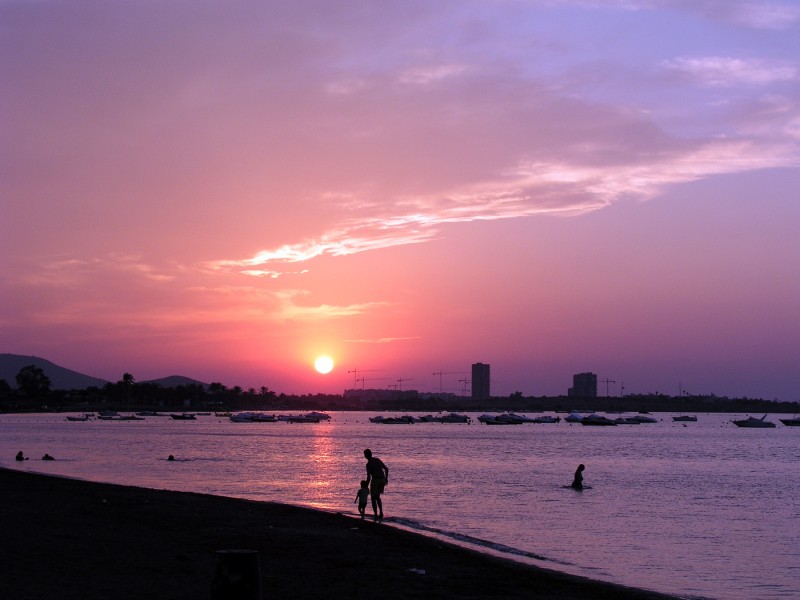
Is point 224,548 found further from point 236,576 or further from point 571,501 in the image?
point 571,501

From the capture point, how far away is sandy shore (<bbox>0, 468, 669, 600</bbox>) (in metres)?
14.9

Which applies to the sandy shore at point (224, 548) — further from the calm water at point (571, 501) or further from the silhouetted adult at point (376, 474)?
the calm water at point (571, 501)

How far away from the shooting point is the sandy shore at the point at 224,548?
1492 centimetres

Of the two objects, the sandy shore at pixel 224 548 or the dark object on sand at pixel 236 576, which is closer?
the dark object on sand at pixel 236 576

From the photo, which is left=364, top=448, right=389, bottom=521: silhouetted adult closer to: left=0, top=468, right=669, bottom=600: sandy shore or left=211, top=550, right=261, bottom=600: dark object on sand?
left=0, top=468, right=669, bottom=600: sandy shore

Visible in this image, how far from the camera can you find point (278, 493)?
45.1 m

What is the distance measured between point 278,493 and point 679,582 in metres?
26.5

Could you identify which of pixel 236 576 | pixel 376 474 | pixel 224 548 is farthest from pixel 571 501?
pixel 236 576

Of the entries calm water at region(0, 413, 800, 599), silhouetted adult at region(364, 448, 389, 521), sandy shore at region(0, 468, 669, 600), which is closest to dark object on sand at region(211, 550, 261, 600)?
sandy shore at region(0, 468, 669, 600)

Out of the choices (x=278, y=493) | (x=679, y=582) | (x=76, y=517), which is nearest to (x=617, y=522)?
(x=679, y=582)

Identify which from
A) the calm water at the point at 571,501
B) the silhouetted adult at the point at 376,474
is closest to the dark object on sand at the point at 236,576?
the calm water at the point at 571,501

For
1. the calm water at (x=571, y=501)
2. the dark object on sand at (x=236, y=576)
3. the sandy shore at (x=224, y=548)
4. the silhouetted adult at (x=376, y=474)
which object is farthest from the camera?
the silhouetted adult at (x=376, y=474)

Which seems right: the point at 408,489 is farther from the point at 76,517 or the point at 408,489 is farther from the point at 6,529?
the point at 6,529

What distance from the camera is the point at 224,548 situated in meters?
19.7
